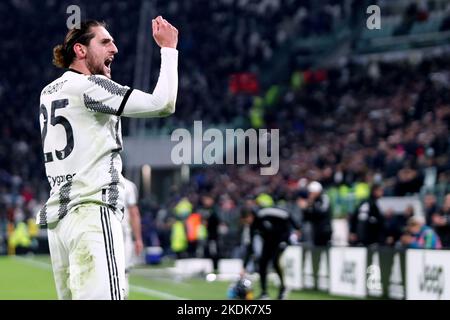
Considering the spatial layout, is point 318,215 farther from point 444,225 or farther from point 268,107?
point 268,107

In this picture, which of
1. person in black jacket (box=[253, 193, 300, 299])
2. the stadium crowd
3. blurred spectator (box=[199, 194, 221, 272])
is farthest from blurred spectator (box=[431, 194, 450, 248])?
blurred spectator (box=[199, 194, 221, 272])

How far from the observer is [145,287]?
1961cm

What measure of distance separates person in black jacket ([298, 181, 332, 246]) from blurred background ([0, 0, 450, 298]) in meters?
0.04

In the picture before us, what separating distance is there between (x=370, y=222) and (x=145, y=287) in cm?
433

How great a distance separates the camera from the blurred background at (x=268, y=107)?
79.0 feet

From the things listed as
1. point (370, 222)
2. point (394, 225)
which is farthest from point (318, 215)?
point (370, 222)

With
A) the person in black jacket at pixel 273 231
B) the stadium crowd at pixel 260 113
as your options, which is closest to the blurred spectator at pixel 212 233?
the stadium crowd at pixel 260 113

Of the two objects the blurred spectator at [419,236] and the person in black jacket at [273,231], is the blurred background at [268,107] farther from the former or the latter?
the person in black jacket at [273,231]

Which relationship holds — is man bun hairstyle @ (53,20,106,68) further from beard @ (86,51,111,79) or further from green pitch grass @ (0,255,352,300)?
green pitch grass @ (0,255,352,300)

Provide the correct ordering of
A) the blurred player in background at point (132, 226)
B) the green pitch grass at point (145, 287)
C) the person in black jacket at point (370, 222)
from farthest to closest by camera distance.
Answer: the person in black jacket at point (370, 222), the green pitch grass at point (145, 287), the blurred player in background at point (132, 226)

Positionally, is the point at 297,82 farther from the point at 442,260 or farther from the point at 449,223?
the point at 442,260

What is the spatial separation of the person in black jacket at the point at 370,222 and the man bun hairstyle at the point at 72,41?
1365 centimetres

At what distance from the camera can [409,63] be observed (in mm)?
35719

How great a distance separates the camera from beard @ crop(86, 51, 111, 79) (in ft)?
19.0
